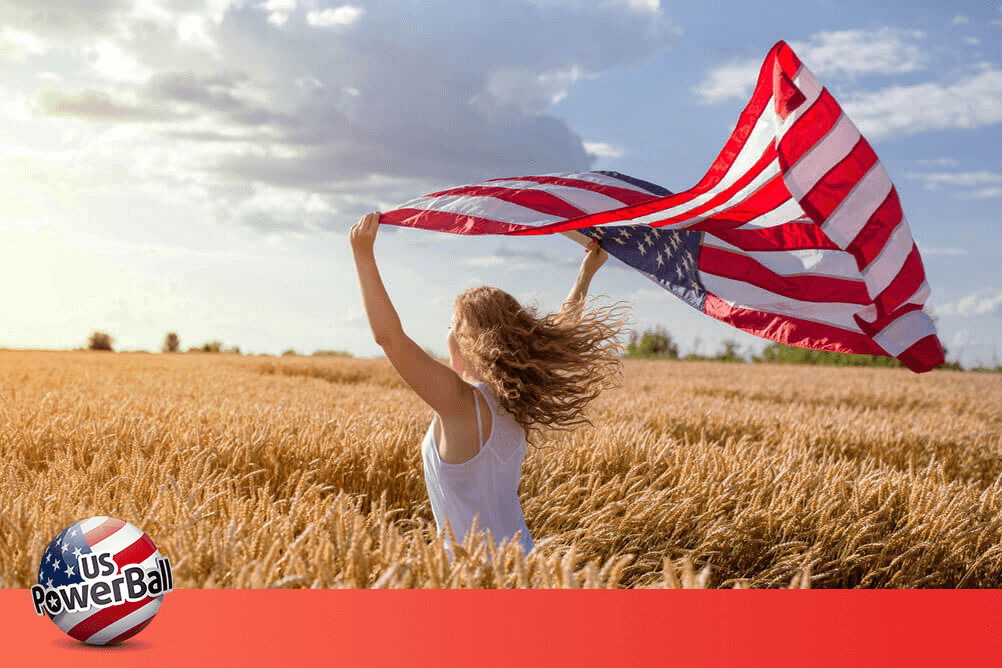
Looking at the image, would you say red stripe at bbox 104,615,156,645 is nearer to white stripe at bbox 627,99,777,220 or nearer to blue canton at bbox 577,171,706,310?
white stripe at bbox 627,99,777,220

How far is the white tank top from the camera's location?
9.01 feet

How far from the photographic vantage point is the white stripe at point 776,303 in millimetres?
3885

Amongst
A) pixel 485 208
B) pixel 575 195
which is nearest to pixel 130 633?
pixel 485 208

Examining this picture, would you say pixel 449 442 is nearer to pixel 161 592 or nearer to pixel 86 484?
pixel 161 592

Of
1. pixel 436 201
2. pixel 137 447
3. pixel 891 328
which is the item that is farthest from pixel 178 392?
pixel 891 328

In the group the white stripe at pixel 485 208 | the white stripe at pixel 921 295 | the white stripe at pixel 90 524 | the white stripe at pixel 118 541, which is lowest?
the white stripe at pixel 118 541

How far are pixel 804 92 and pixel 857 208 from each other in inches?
20.6

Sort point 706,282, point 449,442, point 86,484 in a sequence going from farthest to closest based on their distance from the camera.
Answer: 1. point 706,282
2. point 86,484
3. point 449,442

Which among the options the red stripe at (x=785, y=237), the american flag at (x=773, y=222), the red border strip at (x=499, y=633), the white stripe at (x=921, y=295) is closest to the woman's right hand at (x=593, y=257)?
the american flag at (x=773, y=222)

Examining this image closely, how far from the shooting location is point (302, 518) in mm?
2826

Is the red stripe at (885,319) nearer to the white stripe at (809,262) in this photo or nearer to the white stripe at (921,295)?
the white stripe at (921,295)

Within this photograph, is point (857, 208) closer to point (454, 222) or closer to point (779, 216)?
point (779, 216)

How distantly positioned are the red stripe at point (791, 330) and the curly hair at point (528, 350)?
129 cm

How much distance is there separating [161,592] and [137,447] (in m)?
2.36
